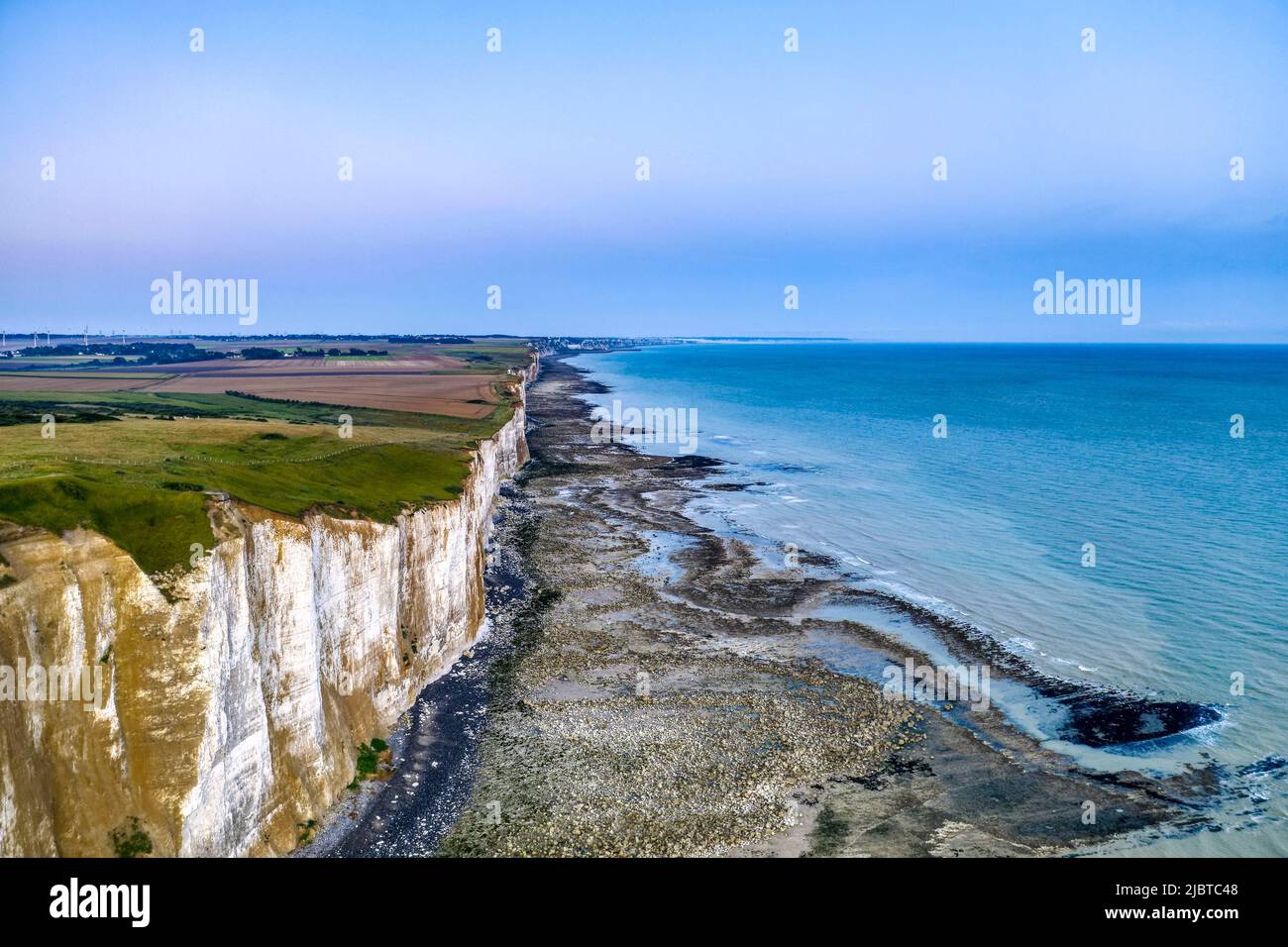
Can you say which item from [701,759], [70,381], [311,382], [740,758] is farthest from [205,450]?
[311,382]

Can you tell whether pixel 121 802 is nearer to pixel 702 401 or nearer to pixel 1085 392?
pixel 702 401

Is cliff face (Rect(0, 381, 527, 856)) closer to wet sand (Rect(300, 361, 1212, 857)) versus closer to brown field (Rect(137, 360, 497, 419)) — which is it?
wet sand (Rect(300, 361, 1212, 857))

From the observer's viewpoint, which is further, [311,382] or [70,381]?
[311,382]

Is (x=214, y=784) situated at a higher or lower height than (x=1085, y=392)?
lower

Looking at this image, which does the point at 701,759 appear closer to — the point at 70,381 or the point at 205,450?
the point at 205,450
